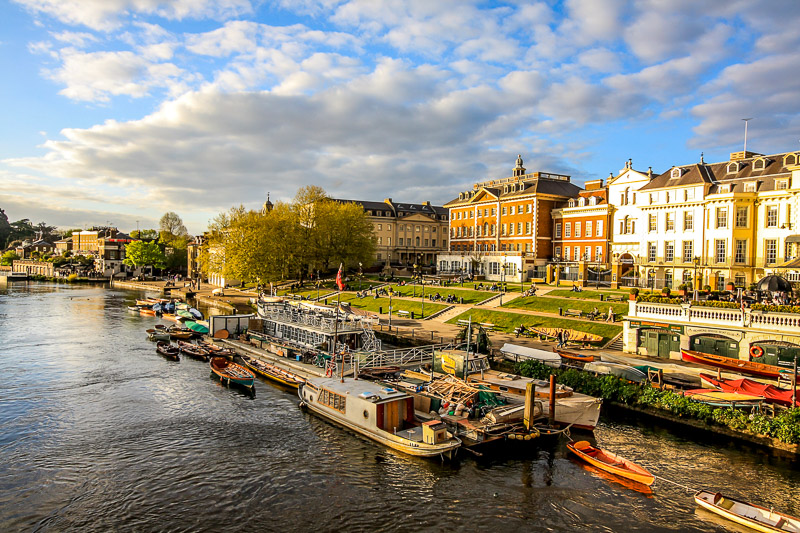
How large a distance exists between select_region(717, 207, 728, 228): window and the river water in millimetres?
35508

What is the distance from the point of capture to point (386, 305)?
216ft

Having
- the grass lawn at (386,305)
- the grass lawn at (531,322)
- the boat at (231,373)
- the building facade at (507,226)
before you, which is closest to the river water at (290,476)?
the boat at (231,373)

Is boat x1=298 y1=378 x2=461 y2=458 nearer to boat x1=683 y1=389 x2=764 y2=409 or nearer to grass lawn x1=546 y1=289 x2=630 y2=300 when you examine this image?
boat x1=683 y1=389 x2=764 y2=409

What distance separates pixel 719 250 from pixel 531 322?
23121 mm

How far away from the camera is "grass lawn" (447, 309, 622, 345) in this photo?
4322 cm

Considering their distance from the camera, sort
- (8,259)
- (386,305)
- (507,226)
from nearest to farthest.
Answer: (386,305) < (507,226) < (8,259)

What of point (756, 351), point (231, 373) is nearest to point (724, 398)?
point (756, 351)

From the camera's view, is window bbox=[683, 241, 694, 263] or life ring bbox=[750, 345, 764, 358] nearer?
life ring bbox=[750, 345, 764, 358]

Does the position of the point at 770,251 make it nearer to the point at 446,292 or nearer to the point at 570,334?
the point at 570,334

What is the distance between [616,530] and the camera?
17.8 m

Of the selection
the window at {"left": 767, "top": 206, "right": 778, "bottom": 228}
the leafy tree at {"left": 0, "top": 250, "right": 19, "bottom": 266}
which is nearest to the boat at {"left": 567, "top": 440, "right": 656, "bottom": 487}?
the window at {"left": 767, "top": 206, "right": 778, "bottom": 228}

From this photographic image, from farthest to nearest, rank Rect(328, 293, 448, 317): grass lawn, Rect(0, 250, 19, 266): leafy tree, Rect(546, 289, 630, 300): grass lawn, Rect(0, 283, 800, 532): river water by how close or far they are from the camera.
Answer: Rect(0, 250, 19, 266): leafy tree, Rect(328, 293, 448, 317): grass lawn, Rect(546, 289, 630, 300): grass lawn, Rect(0, 283, 800, 532): river water

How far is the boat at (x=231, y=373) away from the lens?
34500 mm

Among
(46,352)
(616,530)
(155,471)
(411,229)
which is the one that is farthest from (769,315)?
(411,229)
